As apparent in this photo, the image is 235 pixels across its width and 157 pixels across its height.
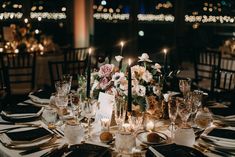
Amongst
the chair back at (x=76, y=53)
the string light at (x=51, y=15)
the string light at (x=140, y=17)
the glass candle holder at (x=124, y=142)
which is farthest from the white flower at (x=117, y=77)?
the string light at (x=51, y=15)

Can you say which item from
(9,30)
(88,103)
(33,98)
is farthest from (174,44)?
(88,103)

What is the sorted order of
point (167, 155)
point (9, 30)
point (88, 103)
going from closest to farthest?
1. point (167, 155)
2. point (88, 103)
3. point (9, 30)

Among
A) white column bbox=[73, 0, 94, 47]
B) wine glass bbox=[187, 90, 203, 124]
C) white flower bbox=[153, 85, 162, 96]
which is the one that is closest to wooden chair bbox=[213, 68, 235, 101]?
wine glass bbox=[187, 90, 203, 124]

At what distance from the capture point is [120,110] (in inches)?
72.6

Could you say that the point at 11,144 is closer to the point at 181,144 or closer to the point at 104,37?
the point at 181,144

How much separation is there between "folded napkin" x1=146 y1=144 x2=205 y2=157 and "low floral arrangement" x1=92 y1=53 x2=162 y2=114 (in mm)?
344

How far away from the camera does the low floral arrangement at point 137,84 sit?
6.36ft

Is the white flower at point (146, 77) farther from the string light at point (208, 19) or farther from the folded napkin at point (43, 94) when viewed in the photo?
the string light at point (208, 19)

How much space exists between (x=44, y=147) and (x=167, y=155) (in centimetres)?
56

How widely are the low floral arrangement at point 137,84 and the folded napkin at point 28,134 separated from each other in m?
0.41

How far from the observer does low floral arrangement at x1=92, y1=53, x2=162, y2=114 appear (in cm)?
194

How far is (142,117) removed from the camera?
6.20 feet

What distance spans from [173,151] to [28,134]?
0.70 metres

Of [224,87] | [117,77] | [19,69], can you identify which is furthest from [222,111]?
[19,69]
